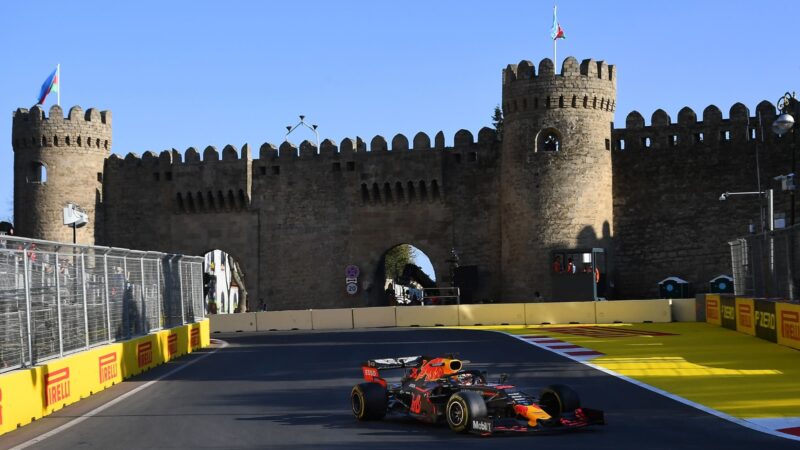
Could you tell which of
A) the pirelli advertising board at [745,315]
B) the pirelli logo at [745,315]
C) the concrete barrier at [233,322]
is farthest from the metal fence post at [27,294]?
the concrete barrier at [233,322]

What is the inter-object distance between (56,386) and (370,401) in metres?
5.08

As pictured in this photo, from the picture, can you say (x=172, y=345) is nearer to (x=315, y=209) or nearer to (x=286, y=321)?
(x=286, y=321)

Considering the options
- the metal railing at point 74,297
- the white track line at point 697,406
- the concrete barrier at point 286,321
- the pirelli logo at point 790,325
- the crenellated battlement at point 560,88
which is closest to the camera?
the white track line at point 697,406

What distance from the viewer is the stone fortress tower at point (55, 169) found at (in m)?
53.8

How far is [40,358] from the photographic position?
51.1 ft

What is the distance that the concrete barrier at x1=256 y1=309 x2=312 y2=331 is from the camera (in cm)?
4103

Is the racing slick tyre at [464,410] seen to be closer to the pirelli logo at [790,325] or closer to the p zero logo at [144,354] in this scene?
the p zero logo at [144,354]

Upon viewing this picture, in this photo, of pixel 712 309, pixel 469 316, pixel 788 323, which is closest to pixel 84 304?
pixel 788 323

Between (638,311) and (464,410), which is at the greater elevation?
(464,410)

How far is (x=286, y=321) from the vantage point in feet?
135

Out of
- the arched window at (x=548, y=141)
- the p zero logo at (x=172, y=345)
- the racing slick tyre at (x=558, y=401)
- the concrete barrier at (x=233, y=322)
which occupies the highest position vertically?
the arched window at (x=548, y=141)

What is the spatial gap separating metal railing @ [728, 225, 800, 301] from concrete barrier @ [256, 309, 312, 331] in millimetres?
15800

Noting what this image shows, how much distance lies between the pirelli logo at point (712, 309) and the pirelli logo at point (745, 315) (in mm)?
4052

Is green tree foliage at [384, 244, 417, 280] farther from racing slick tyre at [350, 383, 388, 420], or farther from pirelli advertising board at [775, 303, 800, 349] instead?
racing slick tyre at [350, 383, 388, 420]
